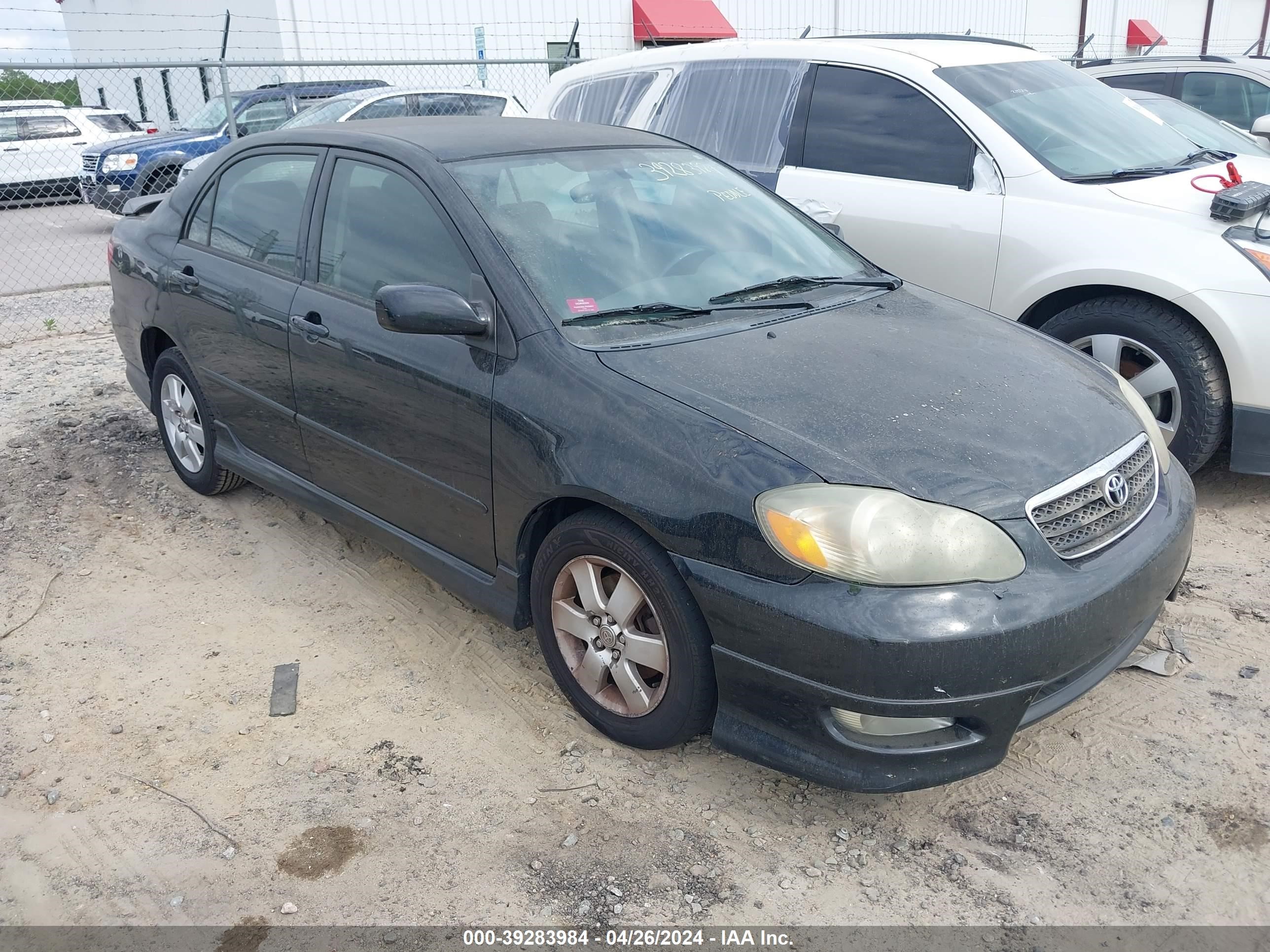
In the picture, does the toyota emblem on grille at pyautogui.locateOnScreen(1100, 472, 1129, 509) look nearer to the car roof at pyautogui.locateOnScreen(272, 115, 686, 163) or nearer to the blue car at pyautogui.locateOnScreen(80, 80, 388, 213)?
the car roof at pyautogui.locateOnScreen(272, 115, 686, 163)

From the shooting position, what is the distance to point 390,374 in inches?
130

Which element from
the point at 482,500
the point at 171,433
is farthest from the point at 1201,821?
the point at 171,433

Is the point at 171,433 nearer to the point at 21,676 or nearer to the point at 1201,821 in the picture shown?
the point at 21,676

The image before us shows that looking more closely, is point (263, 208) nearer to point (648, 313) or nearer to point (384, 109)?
point (648, 313)

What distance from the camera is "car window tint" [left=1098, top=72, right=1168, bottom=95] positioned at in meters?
8.90

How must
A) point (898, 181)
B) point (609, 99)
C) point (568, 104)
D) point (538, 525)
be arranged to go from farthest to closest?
point (568, 104), point (609, 99), point (898, 181), point (538, 525)

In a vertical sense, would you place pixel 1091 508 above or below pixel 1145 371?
above

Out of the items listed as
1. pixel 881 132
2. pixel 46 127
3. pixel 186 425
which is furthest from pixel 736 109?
pixel 46 127

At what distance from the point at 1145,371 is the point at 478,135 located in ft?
9.65

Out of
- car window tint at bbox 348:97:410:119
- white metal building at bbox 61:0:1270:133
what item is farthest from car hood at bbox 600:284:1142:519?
white metal building at bbox 61:0:1270:133

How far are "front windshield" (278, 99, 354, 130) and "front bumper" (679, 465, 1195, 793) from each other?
1044 centimetres

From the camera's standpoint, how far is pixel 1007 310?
15.6ft

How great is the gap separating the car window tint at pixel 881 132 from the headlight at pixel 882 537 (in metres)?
2.95

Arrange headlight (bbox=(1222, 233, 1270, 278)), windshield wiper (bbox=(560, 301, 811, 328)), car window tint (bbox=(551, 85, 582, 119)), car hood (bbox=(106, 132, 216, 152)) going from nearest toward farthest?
windshield wiper (bbox=(560, 301, 811, 328)) → headlight (bbox=(1222, 233, 1270, 278)) → car window tint (bbox=(551, 85, 582, 119)) → car hood (bbox=(106, 132, 216, 152))
